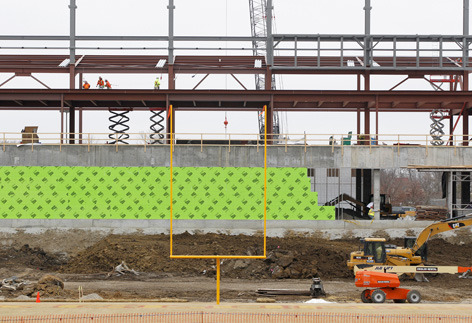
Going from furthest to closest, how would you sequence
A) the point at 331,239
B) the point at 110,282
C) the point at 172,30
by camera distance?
the point at 172,30
the point at 331,239
the point at 110,282

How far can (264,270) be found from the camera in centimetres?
2533

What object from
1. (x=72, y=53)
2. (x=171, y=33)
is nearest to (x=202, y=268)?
(x=171, y=33)

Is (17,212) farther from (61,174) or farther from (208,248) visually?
(208,248)

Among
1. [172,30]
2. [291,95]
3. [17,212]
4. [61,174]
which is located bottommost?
[17,212]

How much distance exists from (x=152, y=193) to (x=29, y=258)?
8.28 meters

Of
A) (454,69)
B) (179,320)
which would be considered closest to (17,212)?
(179,320)

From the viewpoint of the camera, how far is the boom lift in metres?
23.1

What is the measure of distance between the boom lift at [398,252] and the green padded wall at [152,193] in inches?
409

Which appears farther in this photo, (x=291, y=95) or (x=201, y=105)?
(x=201, y=105)

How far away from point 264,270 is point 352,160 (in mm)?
12967

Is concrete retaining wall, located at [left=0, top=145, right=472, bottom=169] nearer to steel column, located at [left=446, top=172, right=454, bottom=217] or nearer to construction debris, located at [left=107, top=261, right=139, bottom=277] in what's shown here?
steel column, located at [left=446, top=172, right=454, bottom=217]

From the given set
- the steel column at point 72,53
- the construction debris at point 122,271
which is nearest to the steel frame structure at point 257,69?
the steel column at point 72,53

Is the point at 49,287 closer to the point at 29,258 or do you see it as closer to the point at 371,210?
the point at 29,258

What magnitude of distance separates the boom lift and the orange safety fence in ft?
28.8
